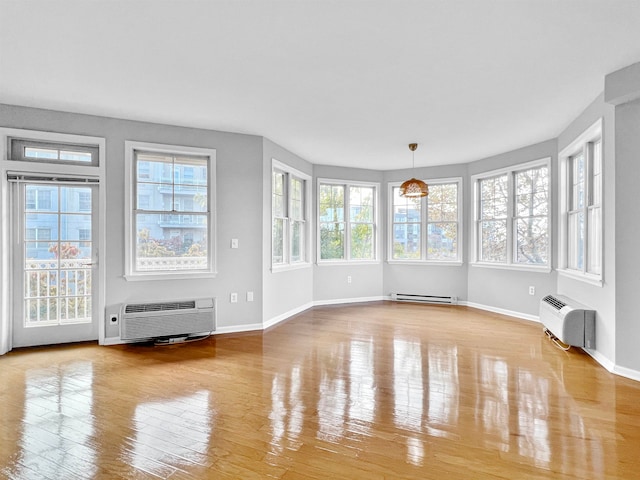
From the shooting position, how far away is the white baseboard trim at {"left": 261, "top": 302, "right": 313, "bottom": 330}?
5065 millimetres

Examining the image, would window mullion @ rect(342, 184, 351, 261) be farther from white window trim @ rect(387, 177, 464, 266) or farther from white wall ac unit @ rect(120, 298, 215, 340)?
white wall ac unit @ rect(120, 298, 215, 340)

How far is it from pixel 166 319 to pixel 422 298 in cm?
467

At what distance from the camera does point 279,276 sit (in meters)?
5.49

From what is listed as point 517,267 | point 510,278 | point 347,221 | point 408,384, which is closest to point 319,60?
point 408,384

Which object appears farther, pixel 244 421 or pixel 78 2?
pixel 244 421

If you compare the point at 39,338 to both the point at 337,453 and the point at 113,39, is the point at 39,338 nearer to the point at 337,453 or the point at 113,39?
the point at 113,39

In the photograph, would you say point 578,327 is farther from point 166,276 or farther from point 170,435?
point 166,276

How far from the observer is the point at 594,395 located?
114 inches

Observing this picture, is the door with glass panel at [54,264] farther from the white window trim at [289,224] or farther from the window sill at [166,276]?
the white window trim at [289,224]

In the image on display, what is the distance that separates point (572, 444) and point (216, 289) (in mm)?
3882

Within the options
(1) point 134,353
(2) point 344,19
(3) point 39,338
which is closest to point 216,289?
(1) point 134,353

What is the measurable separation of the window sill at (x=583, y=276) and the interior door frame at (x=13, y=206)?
5.38 m

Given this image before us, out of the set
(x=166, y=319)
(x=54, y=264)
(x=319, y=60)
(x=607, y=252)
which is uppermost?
(x=319, y=60)

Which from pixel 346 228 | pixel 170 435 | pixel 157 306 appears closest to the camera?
pixel 170 435
